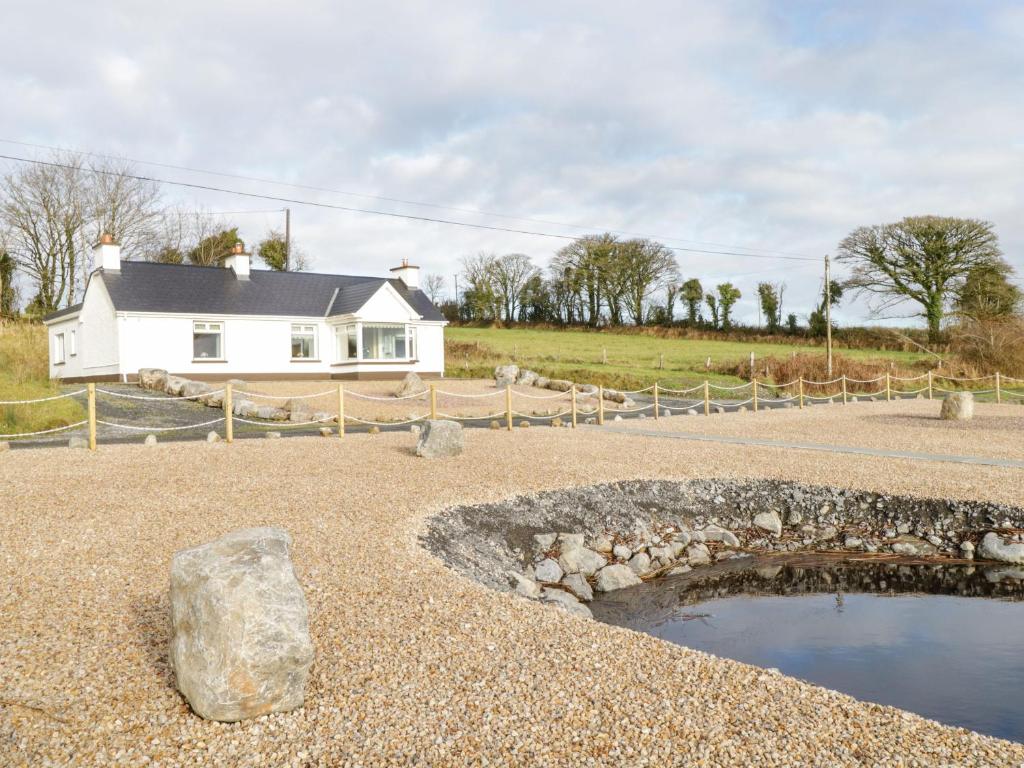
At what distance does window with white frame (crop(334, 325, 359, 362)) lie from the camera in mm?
31766

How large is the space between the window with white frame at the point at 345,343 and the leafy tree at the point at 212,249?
19.2m

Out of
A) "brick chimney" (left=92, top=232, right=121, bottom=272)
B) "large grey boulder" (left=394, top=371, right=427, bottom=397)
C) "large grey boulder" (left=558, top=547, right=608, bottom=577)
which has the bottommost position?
"large grey boulder" (left=558, top=547, right=608, bottom=577)

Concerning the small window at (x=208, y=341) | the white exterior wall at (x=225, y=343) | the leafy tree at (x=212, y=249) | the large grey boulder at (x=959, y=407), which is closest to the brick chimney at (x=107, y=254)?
the white exterior wall at (x=225, y=343)

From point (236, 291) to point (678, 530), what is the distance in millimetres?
24939

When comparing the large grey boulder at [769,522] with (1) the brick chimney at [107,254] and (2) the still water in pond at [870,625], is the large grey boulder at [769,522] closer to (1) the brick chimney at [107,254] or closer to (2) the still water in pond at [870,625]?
(2) the still water in pond at [870,625]

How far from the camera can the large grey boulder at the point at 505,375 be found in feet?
101

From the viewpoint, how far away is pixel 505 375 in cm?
3116

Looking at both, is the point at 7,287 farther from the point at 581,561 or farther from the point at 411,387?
the point at 581,561

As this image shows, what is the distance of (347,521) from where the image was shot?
340 inches

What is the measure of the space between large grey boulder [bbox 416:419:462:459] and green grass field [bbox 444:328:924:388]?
19907 millimetres

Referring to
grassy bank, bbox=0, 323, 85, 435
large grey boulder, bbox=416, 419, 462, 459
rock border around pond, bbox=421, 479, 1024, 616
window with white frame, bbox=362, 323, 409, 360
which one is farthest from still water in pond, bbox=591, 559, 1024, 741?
window with white frame, bbox=362, 323, 409, 360

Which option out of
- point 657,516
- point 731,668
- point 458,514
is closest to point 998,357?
point 657,516

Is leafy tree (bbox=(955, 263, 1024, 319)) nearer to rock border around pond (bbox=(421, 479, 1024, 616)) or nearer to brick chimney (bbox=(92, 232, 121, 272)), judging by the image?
rock border around pond (bbox=(421, 479, 1024, 616))

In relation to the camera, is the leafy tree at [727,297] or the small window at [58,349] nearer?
the small window at [58,349]
